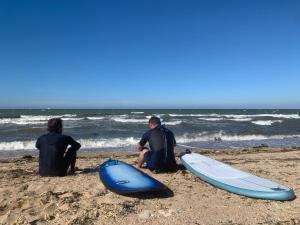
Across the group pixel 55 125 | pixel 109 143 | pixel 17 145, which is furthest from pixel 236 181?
pixel 17 145

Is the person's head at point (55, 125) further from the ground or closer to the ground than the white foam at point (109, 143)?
further from the ground

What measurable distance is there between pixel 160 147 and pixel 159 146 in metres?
0.03

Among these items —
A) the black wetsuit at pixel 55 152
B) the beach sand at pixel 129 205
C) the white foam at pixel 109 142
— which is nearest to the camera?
the beach sand at pixel 129 205

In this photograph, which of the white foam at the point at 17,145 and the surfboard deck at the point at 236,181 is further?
the white foam at the point at 17,145

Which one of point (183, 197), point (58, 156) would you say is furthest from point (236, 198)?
point (58, 156)

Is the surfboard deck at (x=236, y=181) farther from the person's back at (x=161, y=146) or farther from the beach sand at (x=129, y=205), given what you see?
the person's back at (x=161, y=146)

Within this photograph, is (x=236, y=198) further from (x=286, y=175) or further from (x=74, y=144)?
(x=74, y=144)

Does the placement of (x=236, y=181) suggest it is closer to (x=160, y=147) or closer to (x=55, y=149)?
(x=160, y=147)

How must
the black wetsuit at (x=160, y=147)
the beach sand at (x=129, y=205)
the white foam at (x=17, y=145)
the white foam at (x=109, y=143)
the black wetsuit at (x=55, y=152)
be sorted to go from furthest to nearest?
the white foam at (x=109, y=143) < the white foam at (x=17, y=145) < the black wetsuit at (x=160, y=147) < the black wetsuit at (x=55, y=152) < the beach sand at (x=129, y=205)

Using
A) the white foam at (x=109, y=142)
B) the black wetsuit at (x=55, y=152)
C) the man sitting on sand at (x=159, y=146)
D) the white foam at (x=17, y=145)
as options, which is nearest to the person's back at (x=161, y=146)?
the man sitting on sand at (x=159, y=146)

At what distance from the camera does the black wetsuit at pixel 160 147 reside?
6477mm

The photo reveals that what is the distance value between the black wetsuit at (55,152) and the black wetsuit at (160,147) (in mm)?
1332

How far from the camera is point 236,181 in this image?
5516 mm

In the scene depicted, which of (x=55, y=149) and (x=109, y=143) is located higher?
(x=55, y=149)
